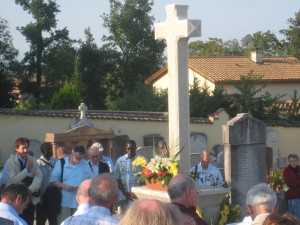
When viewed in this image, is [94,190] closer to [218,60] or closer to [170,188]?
[170,188]

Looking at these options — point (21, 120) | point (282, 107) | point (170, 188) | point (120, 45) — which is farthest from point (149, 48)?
point (170, 188)

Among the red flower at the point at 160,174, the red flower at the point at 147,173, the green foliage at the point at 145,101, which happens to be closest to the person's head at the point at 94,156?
the red flower at the point at 147,173

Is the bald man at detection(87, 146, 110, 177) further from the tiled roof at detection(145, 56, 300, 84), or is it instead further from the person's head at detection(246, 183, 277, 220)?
the tiled roof at detection(145, 56, 300, 84)

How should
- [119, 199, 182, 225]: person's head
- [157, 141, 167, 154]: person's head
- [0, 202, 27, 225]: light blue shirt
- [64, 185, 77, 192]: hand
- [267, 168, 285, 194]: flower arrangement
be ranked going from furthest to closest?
[267, 168, 285, 194]: flower arrangement → [157, 141, 167, 154]: person's head → [64, 185, 77, 192]: hand → [0, 202, 27, 225]: light blue shirt → [119, 199, 182, 225]: person's head

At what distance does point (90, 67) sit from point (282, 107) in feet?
73.4

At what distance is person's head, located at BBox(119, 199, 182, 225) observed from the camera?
3.02 m

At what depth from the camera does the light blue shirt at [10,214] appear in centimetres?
543

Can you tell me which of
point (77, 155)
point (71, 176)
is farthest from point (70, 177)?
point (77, 155)

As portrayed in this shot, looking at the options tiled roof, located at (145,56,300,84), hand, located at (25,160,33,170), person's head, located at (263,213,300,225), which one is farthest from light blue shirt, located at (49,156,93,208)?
tiled roof, located at (145,56,300,84)

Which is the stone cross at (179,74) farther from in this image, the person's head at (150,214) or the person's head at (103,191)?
the person's head at (150,214)

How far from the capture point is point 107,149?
20.9m

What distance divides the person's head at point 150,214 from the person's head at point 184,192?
6.35ft

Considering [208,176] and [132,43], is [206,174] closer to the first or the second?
[208,176]

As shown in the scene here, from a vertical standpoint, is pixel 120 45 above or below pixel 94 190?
above
